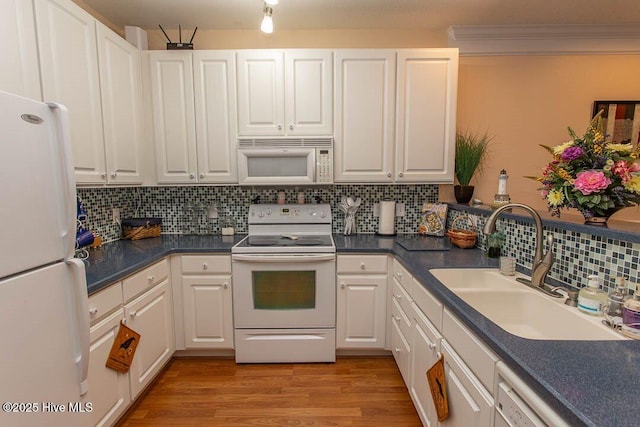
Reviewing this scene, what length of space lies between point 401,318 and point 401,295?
0.48 ft

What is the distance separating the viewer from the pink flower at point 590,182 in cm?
114

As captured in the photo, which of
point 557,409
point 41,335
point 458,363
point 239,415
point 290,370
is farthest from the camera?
point 290,370

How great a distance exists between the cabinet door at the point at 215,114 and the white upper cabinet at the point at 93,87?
434 millimetres

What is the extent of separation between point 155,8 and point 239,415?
2.77 metres

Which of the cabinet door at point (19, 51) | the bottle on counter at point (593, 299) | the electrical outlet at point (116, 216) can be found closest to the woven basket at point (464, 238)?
the bottle on counter at point (593, 299)

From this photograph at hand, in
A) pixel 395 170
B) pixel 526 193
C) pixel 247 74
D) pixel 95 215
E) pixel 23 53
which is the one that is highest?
pixel 247 74

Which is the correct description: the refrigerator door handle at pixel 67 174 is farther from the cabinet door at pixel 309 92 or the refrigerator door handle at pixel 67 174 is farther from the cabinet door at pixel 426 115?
the cabinet door at pixel 426 115

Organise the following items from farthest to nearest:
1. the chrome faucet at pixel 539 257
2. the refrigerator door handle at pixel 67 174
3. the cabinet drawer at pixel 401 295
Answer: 1. the cabinet drawer at pixel 401 295
2. the chrome faucet at pixel 539 257
3. the refrigerator door handle at pixel 67 174

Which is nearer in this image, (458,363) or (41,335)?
(41,335)

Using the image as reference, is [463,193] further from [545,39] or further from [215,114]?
[215,114]

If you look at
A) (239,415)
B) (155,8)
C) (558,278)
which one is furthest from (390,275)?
(155,8)

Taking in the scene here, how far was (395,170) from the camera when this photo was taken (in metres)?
2.30

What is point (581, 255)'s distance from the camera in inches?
48.5

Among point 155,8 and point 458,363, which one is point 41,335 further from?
point 155,8
